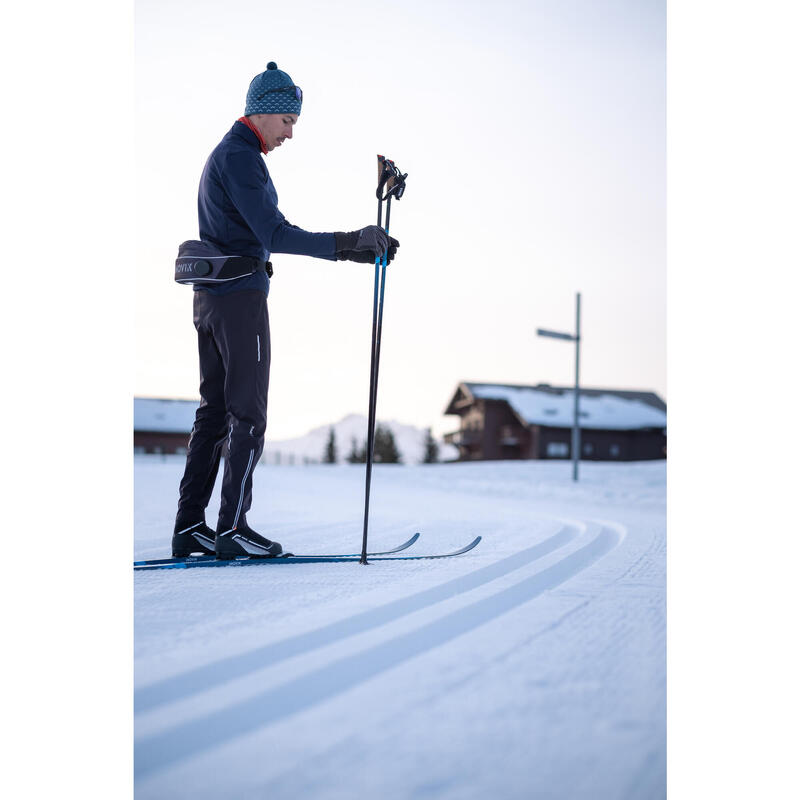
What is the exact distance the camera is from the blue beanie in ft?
6.23

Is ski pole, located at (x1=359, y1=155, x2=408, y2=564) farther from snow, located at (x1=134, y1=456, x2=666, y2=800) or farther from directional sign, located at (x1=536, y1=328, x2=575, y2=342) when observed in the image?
directional sign, located at (x1=536, y1=328, x2=575, y2=342)

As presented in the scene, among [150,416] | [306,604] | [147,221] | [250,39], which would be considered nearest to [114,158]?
[147,221]

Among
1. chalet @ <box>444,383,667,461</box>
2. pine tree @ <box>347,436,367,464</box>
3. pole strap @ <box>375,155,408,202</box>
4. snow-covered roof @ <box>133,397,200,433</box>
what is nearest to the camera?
pole strap @ <box>375,155,408,202</box>

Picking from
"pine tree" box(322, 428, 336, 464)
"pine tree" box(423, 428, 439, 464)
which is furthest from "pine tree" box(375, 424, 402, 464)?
"pine tree" box(322, 428, 336, 464)

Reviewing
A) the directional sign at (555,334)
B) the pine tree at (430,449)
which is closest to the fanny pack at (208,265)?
the directional sign at (555,334)

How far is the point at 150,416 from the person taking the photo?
24891 mm

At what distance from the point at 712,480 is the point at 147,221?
192 centimetres

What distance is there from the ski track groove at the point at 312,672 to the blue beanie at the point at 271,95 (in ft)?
5.09

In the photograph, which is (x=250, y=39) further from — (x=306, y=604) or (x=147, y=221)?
(x=306, y=604)

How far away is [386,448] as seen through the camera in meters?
37.8

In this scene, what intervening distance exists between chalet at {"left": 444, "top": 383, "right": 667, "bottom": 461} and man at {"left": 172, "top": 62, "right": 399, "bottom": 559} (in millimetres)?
23029

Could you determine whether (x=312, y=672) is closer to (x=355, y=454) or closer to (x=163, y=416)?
(x=163, y=416)

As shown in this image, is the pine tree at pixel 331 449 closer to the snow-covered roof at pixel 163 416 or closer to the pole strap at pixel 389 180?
the snow-covered roof at pixel 163 416

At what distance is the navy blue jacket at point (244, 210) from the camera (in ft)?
5.91
